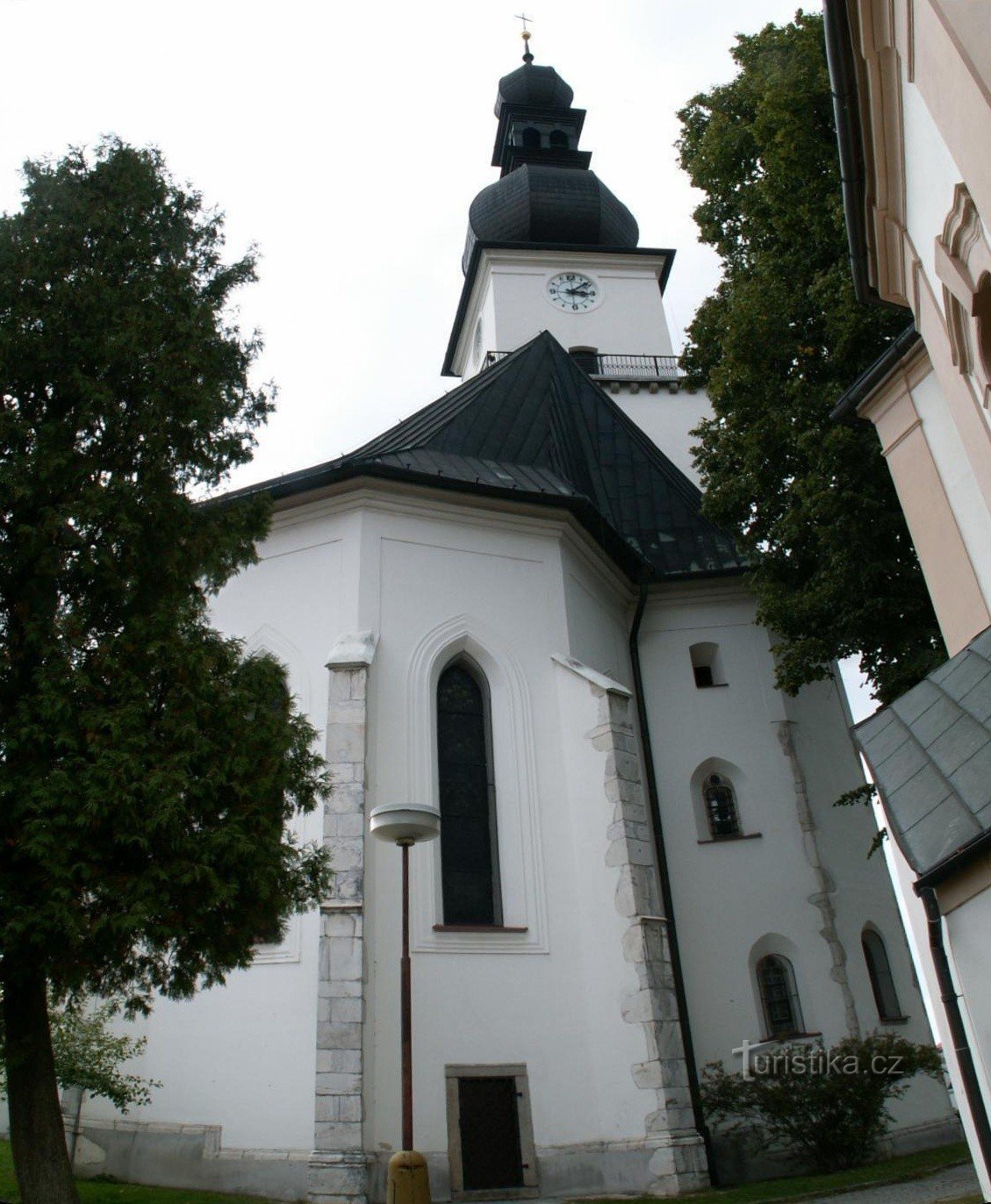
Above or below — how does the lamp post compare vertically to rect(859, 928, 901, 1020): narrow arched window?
below

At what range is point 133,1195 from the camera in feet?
35.0

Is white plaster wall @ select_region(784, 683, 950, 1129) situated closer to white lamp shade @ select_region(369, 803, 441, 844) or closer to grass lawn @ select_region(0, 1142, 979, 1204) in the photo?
grass lawn @ select_region(0, 1142, 979, 1204)

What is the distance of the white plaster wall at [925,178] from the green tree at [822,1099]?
8.73 m

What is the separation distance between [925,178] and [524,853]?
808 centimetres

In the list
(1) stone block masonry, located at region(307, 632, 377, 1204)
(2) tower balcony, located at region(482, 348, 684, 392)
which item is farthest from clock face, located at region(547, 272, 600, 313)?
(1) stone block masonry, located at region(307, 632, 377, 1204)

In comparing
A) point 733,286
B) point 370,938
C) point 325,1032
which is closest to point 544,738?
point 370,938

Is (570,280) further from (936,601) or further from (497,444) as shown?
(936,601)

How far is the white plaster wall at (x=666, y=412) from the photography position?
84.4ft

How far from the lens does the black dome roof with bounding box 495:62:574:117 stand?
1414 inches

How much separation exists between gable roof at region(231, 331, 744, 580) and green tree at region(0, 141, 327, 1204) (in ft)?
16.3

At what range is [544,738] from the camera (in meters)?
13.7

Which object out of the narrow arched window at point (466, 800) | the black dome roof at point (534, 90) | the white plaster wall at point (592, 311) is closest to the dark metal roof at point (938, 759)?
the narrow arched window at point (466, 800)

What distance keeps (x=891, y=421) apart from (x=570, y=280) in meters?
19.6

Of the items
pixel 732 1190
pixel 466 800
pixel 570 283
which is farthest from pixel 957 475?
pixel 570 283
